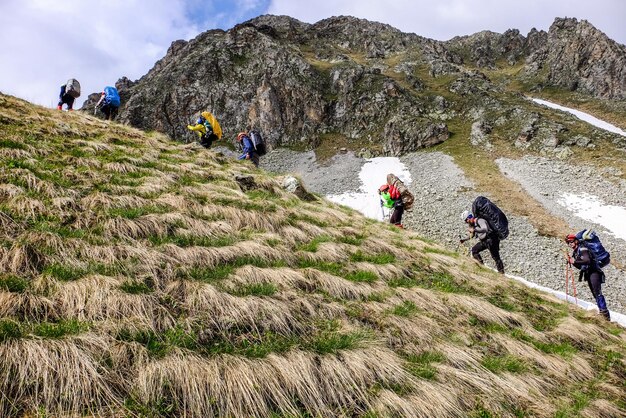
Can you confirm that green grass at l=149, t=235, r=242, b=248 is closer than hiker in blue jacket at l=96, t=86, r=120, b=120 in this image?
Yes

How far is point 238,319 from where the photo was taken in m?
5.28

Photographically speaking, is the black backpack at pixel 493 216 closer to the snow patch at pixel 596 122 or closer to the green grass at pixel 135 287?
the green grass at pixel 135 287

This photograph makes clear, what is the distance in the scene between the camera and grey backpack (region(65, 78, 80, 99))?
18.0 m

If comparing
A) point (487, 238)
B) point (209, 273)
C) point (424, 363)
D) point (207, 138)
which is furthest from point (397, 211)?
point (209, 273)

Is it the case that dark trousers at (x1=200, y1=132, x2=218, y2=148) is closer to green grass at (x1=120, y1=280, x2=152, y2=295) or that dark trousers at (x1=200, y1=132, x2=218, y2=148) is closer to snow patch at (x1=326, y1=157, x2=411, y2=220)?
green grass at (x1=120, y1=280, x2=152, y2=295)

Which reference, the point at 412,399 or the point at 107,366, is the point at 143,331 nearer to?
the point at 107,366

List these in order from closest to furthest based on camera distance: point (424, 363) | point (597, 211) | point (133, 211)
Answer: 1. point (424, 363)
2. point (133, 211)
3. point (597, 211)

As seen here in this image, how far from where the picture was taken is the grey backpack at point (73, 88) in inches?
709

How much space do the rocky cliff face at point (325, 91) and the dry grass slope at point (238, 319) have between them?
52823 millimetres

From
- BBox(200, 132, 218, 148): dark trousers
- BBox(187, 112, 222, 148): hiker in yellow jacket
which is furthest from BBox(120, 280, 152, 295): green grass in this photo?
BBox(200, 132, 218, 148): dark trousers

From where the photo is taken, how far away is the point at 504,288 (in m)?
10.4

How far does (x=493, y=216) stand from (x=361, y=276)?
349 inches

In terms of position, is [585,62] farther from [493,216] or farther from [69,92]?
[69,92]

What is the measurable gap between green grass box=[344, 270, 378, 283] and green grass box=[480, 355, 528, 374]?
2.78 meters
